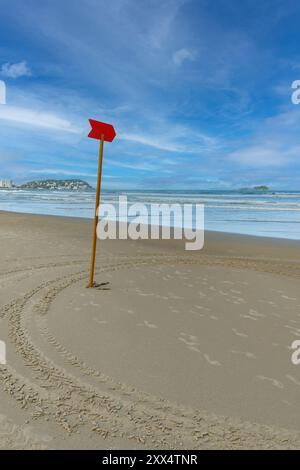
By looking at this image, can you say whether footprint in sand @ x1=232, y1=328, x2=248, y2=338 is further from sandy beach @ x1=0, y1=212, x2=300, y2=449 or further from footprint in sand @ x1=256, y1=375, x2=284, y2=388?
footprint in sand @ x1=256, y1=375, x2=284, y2=388

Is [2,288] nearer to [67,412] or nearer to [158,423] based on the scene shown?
[67,412]

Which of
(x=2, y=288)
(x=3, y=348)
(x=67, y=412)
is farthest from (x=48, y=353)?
(x=2, y=288)

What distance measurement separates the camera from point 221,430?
243cm

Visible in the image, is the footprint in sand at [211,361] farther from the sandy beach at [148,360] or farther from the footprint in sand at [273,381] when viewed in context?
the footprint in sand at [273,381]

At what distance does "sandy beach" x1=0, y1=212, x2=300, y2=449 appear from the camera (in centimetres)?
240

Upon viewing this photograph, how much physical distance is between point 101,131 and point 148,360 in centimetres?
398

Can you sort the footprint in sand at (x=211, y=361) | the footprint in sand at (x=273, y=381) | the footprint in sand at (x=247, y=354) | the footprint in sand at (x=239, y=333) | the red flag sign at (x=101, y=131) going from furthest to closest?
the red flag sign at (x=101, y=131)
the footprint in sand at (x=239, y=333)
the footprint in sand at (x=247, y=354)
the footprint in sand at (x=211, y=361)
the footprint in sand at (x=273, y=381)

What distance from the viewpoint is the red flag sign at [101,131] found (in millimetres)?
5414

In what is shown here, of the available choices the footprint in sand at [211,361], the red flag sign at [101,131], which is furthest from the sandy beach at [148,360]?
the red flag sign at [101,131]

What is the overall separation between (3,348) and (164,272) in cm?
446

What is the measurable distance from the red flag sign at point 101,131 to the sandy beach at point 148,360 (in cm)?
288

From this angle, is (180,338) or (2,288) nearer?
(180,338)

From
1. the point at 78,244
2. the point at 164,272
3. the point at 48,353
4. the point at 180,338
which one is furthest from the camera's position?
the point at 78,244

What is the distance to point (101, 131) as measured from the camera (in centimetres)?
550
